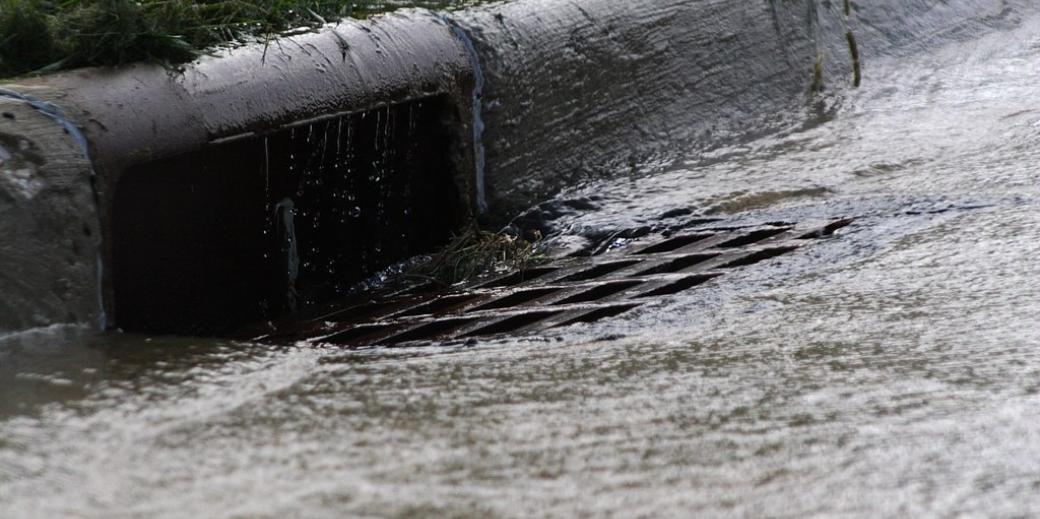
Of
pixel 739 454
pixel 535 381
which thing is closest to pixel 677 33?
pixel 535 381

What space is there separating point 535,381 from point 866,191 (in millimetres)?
2153

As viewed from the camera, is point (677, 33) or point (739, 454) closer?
point (739, 454)

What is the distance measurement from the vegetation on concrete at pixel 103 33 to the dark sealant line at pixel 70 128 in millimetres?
292

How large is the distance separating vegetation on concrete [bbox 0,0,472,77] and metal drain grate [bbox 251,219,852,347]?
828 millimetres

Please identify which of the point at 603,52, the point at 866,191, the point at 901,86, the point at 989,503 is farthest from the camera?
the point at 901,86

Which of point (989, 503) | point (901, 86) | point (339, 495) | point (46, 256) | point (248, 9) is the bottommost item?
point (901, 86)

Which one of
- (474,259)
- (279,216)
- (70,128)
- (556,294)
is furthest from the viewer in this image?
(474,259)

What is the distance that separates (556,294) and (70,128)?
1.35m

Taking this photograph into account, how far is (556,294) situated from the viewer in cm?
360

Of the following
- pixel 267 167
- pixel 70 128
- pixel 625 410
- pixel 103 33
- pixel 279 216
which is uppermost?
pixel 103 33

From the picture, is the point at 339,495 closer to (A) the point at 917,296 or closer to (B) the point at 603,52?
(A) the point at 917,296

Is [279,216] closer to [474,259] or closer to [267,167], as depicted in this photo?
[267,167]

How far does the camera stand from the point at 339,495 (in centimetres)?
195

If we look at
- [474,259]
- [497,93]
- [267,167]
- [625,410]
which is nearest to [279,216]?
[267,167]
